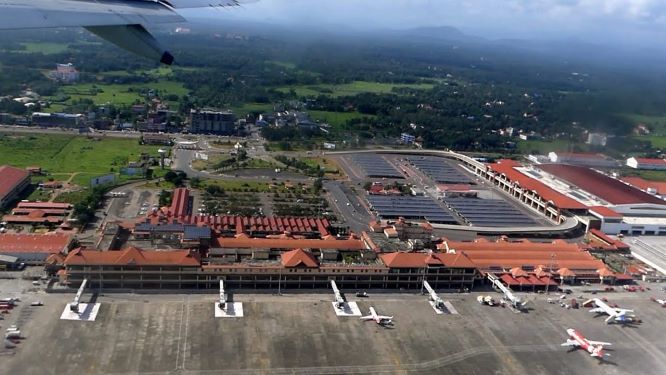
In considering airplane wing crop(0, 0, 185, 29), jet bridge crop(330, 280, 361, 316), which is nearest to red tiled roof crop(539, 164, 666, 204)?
jet bridge crop(330, 280, 361, 316)

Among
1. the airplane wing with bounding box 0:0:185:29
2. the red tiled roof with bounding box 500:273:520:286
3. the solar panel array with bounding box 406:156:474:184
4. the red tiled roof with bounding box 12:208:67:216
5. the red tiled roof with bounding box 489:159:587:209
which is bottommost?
the red tiled roof with bounding box 12:208:67:216

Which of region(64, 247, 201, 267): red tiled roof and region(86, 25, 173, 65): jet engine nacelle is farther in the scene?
region(64, 247, 201, 267): red tiled roof

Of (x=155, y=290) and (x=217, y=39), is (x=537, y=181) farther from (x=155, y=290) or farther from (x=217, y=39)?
(x=217, y=39)

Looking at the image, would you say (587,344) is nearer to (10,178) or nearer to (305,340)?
(305,340)

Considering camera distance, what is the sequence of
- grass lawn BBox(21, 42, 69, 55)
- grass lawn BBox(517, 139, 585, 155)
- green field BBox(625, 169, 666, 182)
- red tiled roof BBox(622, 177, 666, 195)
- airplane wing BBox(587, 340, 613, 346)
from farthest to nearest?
grass lawn BBox(21, 42, 69, 55) → green field BBox(625, 169, 666, 182) → red tiled roof BBox(622, 177, 666, 195) → grass lawn BBox(517, 139, 585, 155) → airplane wing BBox(587, 340, 613, 346)

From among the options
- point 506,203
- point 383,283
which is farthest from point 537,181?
point 383,283

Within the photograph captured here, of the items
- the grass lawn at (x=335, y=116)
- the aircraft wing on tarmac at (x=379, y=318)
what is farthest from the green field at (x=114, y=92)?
the aircraft wing on tarmac at (x=379, y=318)

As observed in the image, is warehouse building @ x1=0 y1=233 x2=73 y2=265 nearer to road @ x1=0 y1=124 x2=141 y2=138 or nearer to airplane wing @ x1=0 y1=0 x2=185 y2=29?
airplane wing @ x1=0 y1=0 x2=185 y2=29
